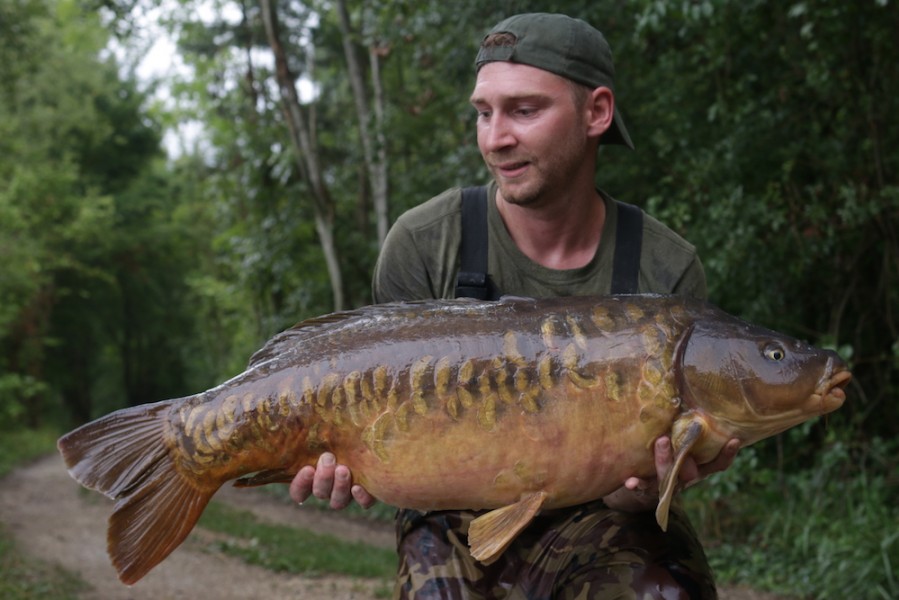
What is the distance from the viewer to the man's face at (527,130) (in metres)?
3.06

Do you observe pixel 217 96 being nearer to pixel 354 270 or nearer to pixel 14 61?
pixel 14 61

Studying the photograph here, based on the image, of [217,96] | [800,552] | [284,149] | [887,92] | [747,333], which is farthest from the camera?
[217,96]

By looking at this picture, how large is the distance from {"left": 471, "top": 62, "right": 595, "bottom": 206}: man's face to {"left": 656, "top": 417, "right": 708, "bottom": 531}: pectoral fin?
91cm

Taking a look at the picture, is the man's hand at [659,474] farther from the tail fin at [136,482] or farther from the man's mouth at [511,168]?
the tail fin at [136,482]

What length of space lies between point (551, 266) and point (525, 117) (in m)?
0.49

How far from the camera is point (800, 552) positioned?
742 cm

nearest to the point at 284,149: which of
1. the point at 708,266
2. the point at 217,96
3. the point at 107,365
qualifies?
the point at 217,96

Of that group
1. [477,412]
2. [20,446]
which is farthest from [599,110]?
[20,446]

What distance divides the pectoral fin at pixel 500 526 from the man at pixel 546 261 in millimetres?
265

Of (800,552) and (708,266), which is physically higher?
(708,266)

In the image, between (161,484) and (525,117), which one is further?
(525,117)

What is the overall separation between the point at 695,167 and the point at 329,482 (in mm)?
6251

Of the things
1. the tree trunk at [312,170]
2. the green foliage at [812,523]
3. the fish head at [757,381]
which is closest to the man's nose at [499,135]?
the fish head at [757,381]

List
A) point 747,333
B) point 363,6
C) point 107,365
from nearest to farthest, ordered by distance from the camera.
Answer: point 747,333 → point 363,6 → point 107,365
